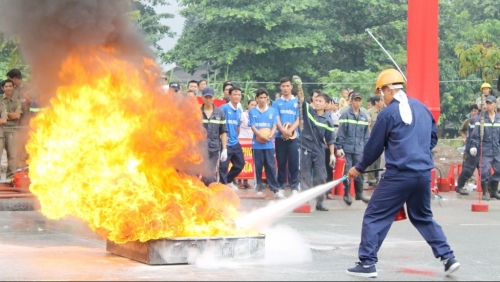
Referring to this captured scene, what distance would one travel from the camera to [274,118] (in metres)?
14.6

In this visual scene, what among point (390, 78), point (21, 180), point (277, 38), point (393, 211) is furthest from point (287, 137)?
point (277, 38)

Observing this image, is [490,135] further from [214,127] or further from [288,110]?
[214,127]

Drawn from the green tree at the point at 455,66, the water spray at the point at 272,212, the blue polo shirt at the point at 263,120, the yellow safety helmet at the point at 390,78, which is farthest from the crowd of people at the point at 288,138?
the green tree at the point at 455,66

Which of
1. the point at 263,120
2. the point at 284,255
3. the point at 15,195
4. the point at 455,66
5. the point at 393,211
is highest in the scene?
the point at 455,66

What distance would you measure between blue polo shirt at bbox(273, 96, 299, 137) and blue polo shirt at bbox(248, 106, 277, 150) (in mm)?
119

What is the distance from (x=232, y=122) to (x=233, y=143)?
0.38 metres

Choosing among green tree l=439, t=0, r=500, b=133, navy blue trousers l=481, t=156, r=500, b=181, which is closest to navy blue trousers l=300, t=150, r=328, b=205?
navy blue trousers l=481, t=156, r=500, b=181

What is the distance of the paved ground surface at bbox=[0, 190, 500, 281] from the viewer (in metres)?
7.40

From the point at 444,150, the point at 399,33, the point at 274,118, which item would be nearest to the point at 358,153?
the point at 274,118

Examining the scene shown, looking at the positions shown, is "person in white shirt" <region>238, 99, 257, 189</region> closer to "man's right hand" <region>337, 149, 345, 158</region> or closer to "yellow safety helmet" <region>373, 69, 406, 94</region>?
"man's right hand" <region>337, 149, 345, 158</region>

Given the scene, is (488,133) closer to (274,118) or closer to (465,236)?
(274,118)

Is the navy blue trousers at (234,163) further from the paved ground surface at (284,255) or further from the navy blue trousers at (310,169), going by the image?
the paved ground surface at (284,255)

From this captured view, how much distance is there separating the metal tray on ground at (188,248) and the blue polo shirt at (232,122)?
6.17m

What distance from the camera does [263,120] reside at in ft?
48.1
